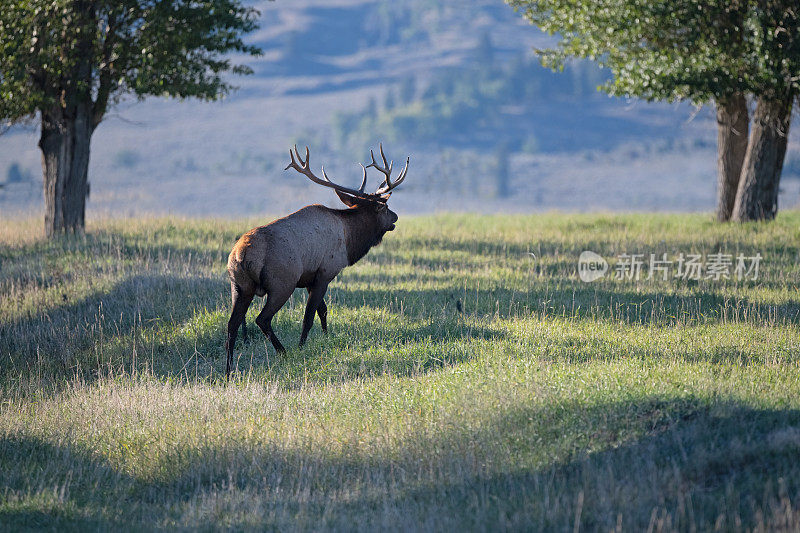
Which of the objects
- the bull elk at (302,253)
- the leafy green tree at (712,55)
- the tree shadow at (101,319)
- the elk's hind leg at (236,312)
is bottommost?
the tree shadow at (101,319)

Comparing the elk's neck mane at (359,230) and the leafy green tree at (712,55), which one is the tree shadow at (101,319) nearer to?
the elk's neck mane at (359,230)

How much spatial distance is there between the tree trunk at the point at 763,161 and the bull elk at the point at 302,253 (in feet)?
39.9

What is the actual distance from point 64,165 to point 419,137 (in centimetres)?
12466

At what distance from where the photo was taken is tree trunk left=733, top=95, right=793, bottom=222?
62.8ft

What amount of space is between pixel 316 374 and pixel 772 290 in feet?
22.2

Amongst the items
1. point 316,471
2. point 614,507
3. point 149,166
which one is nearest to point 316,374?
point 316,471

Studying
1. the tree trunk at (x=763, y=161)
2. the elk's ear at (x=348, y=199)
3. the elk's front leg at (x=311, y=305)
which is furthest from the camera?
the tree trunk at (x=763, y=161)

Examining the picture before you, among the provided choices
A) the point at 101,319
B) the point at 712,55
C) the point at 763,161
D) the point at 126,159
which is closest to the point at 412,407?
the point at 101,319

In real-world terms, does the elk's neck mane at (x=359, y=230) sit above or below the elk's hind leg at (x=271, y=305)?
above

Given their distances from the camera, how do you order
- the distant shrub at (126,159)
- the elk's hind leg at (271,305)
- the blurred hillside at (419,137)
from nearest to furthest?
the elk's hind leg at (271,305) < the blurred hillside at (419,137) < the distant shrub at (126,159)

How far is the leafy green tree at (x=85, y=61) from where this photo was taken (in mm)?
16859

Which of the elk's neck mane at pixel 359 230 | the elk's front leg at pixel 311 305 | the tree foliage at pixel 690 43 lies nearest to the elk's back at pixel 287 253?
the elk's front leg at pixel 311 305

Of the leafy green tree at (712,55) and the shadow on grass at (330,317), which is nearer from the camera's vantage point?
the shadow on grass at (330,317)

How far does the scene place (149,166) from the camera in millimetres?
117562
